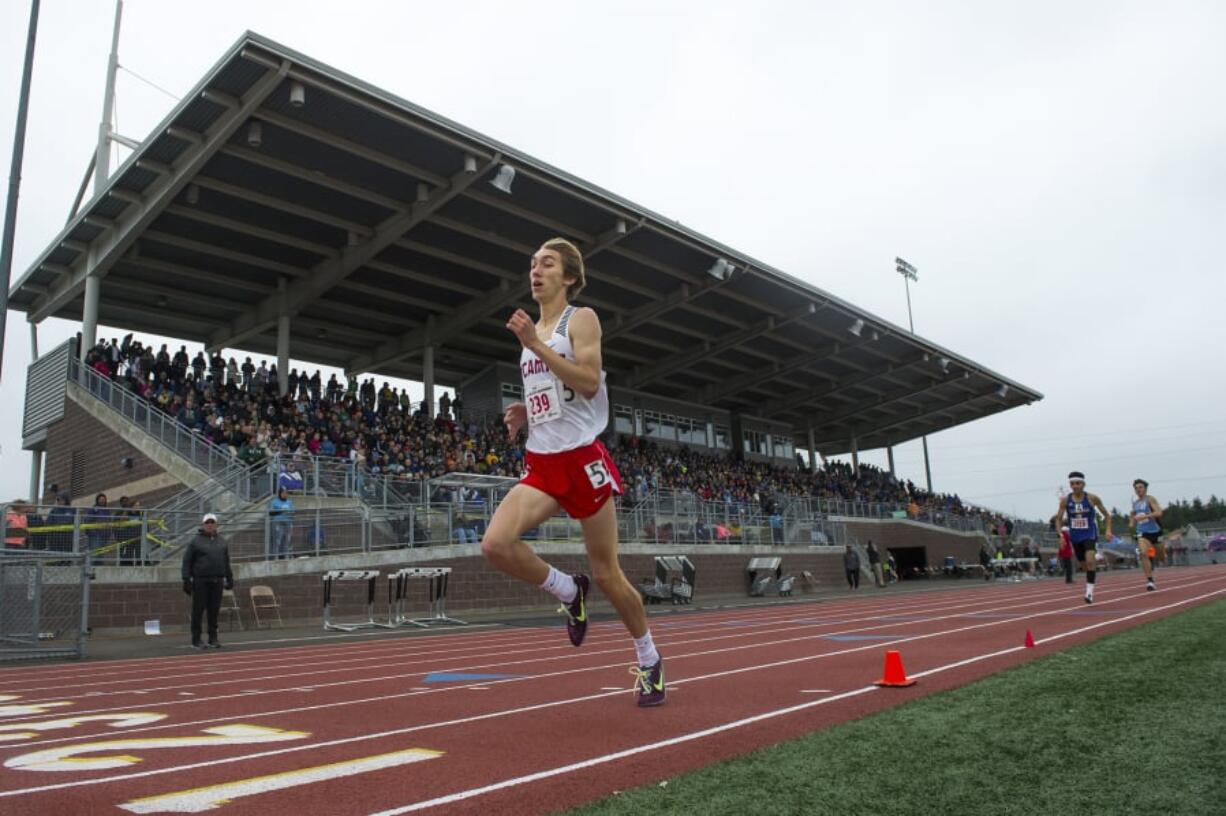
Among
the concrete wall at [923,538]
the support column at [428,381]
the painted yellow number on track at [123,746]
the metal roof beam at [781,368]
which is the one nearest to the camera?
the painted yellow number on track at [123,746]

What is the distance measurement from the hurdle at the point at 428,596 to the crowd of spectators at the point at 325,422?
2.54 metres

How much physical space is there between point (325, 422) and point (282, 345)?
550cm

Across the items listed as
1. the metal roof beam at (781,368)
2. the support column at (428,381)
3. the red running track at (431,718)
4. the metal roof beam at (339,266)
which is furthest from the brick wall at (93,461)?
the metal roof beam at (781,368)

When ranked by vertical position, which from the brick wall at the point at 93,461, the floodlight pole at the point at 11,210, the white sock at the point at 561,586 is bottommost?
the white sock at the point at 561,586

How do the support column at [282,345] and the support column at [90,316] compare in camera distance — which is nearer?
the support column at [90,316]

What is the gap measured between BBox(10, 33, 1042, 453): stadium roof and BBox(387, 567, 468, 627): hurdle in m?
11.1

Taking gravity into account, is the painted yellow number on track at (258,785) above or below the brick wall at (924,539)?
below

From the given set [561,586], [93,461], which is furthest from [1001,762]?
[93,461]

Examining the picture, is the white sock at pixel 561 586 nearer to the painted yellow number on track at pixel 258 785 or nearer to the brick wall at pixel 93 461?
the painted yellow number on track at pixel 258 785

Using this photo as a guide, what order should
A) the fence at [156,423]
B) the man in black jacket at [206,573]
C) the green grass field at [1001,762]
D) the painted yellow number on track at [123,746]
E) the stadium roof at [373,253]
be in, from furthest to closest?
the stadium roof at [373,253] → the fence at [156,423] → the man in black jacket at [206,573] → the painted yellow number on track at [123,746] → the green grass field at [1001,762]

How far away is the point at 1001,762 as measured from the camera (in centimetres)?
328

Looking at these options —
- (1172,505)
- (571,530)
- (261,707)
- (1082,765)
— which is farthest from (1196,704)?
(1172,505)

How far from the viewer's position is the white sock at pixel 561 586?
4742mm

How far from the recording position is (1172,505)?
159m
